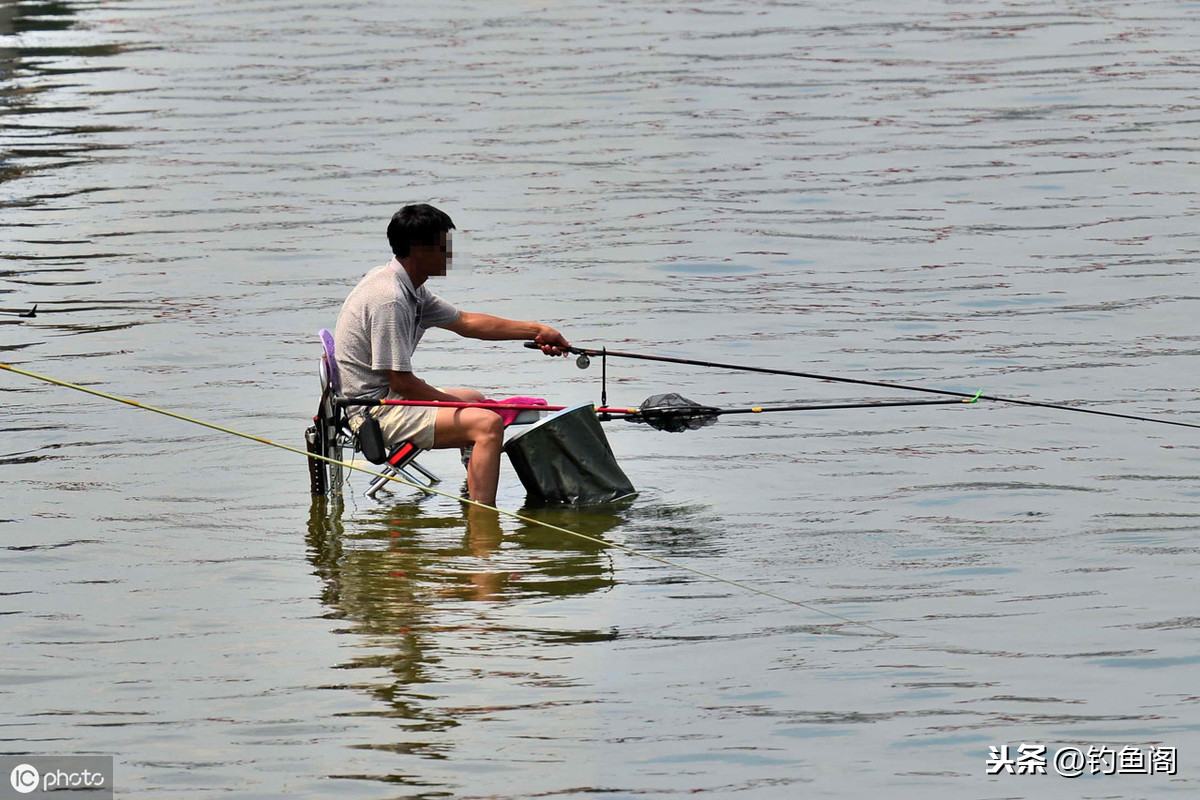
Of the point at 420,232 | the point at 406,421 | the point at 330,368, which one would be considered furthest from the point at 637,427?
the point at 420,232

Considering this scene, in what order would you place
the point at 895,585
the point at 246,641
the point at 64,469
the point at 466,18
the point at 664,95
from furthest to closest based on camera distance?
the point at 466,18 → the point at 664,95 → the point at 64,469 → the point at 895,585 → the point at 246,641

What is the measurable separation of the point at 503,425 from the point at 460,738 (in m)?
2.40

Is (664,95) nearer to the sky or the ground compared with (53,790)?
nearer to the sky

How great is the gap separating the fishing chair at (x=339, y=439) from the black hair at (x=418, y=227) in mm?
572

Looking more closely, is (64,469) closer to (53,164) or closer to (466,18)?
(53,164)

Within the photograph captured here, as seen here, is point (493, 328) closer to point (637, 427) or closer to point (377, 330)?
point (377, 330)

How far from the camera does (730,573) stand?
7.57 m

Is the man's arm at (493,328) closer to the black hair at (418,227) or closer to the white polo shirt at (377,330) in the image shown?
the white polo shirt at (377,330)

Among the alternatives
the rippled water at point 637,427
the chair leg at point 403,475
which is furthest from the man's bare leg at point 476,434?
the rippled water at point 637,427

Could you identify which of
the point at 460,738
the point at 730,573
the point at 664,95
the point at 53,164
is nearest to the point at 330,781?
the point at 460,738

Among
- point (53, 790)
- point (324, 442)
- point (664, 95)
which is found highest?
point (664, 95)

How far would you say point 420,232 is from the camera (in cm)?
779

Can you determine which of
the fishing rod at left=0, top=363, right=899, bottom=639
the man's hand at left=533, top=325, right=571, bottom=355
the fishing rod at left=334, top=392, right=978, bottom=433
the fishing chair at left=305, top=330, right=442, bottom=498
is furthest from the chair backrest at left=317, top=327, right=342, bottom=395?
the man's hand at left=533, top=325, right=571, bottom=355

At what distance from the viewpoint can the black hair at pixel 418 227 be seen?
25.5 feet
